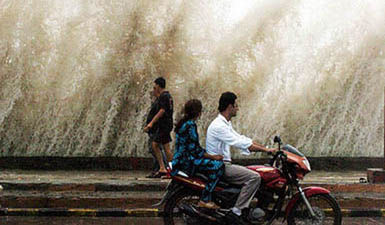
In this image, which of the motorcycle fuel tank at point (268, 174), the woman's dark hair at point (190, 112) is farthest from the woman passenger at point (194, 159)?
the motorcycle fuel tank at point (268, 174)

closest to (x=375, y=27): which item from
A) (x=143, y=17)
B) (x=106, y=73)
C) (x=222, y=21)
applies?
(x=222, y=21)

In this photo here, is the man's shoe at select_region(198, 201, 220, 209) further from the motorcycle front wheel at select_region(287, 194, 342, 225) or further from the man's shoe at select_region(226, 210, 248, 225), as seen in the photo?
the motorcycle front wheel at select_region(287, 194, 342, 225)

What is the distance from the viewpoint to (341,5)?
15.0 meters

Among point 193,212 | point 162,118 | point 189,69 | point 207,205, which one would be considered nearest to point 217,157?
point 207,205

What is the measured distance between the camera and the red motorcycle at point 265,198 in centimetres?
629

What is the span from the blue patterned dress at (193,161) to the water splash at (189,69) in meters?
7.52

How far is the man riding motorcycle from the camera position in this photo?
6.19 metres

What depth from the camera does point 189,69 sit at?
14.5 m

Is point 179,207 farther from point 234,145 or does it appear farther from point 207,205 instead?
point 234,145

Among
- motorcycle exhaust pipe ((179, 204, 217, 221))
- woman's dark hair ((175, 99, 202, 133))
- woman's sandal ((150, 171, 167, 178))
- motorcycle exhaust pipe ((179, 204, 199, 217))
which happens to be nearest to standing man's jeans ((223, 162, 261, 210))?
motorcycle exhaust pipe ((179, 204, 217, 221))

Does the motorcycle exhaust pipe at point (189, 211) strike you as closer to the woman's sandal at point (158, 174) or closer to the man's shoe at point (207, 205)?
the man's shoe at point (207, 205)

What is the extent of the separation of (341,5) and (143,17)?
4.79 meters

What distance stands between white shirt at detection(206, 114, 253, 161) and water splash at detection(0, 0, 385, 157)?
24.6 ft

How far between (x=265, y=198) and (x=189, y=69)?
8.42m
